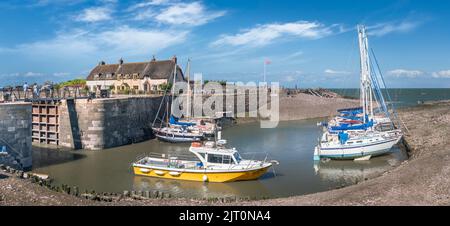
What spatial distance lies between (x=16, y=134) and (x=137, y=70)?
3525 centimetres

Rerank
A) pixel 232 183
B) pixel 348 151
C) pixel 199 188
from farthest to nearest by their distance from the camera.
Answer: pixel 348 151, pixel 232 183, pixel 199 188

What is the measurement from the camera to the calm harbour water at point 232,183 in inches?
837

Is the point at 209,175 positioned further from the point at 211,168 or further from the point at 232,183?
the point at 232,183

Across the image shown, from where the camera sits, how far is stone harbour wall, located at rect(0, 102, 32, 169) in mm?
23953

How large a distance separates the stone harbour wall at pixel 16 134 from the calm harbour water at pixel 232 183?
138 centimetres

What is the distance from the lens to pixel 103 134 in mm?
33375

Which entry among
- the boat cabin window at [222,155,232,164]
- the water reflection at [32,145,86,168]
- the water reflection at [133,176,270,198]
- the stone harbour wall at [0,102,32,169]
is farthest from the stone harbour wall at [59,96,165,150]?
the boat cabin window at [222,155,232,164]

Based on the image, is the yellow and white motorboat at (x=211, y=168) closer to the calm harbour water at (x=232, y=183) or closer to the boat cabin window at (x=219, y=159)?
the boat cabin window at (x=219, y=159)

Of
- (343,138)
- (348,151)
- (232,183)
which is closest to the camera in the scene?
(232,183)

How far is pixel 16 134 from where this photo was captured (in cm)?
2466

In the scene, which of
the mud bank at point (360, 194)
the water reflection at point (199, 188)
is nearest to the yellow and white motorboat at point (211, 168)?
the water reflection at point (199, 188)

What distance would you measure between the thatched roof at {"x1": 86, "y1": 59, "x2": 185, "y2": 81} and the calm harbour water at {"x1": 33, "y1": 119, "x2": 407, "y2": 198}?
788 inches

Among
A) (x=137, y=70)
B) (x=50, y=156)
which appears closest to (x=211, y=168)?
(x=50, y=156)
